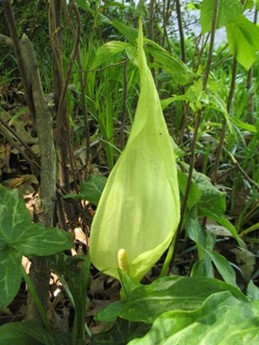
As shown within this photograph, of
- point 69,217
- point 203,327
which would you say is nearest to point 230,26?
point 203,327

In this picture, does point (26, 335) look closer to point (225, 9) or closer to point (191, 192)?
point (191, 192)

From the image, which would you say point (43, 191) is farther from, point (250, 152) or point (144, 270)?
point (250, 152)

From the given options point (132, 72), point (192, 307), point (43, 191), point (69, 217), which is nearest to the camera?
point (192, 307)

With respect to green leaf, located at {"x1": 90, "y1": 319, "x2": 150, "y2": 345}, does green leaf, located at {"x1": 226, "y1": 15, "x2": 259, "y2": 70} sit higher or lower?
higher

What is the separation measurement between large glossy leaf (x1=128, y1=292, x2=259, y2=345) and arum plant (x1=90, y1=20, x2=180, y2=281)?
6.9 inches

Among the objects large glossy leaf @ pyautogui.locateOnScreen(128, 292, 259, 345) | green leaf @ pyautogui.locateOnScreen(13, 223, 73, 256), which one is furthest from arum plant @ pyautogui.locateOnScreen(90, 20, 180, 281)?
large glossy leaf @ pyautogui.locateOnScreen(128, 292, 259, 345)

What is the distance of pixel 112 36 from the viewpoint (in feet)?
6.43

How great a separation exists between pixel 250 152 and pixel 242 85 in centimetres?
58

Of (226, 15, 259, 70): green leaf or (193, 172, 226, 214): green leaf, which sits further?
(193, 172, 226, 214): green leaf

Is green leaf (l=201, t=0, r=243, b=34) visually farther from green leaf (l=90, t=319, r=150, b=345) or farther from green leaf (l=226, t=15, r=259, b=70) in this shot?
green leaf (l=90, t=319, r=150, b=345)

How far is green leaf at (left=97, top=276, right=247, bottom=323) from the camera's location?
646 mm

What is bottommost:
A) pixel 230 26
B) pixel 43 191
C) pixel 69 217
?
pixel 69 217

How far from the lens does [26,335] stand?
Answer: 0.77m

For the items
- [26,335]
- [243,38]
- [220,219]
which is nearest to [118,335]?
[26,335]
